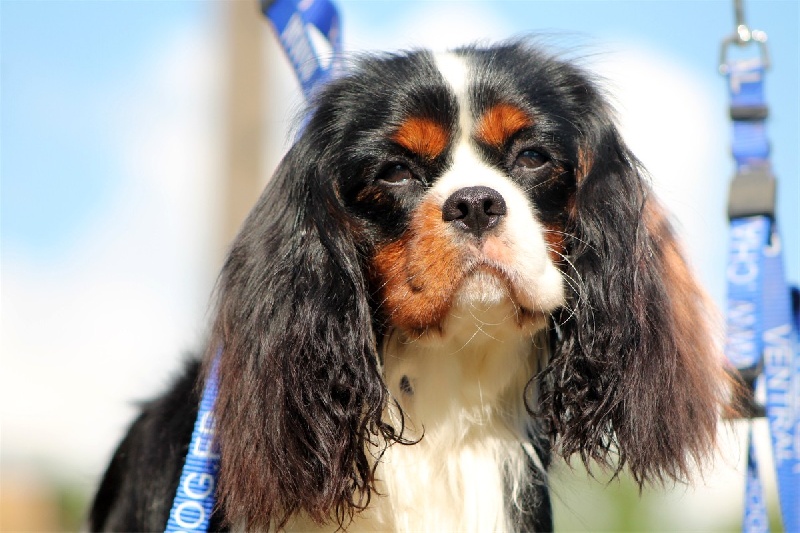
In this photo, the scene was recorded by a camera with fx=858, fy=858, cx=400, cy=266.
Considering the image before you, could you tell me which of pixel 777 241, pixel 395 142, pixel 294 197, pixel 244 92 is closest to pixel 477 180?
pixel 395 142

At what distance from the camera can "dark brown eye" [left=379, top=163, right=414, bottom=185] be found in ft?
7.00

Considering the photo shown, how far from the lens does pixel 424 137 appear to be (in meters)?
2.11

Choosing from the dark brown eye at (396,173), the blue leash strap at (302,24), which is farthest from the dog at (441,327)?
the blue leash strap at (302,24)

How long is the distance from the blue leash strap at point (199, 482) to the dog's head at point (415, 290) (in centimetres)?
10

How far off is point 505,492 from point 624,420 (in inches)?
14.6

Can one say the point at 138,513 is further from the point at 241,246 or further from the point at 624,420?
the point at 624,420

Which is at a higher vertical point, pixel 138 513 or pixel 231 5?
pixel 231 5

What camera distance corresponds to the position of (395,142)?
212cm

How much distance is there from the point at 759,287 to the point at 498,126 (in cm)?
100

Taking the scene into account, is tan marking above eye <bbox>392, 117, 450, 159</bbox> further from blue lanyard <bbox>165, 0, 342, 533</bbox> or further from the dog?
blue lanyard <bbox>165, 0, 342, 533</bbox>

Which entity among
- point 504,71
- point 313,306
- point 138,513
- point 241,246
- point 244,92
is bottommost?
point 138,513

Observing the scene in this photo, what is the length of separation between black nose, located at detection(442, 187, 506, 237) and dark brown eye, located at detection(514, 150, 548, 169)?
0.78 ft

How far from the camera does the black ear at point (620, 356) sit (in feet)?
7.14

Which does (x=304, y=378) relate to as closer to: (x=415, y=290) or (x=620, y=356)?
(x=415, y=290)
